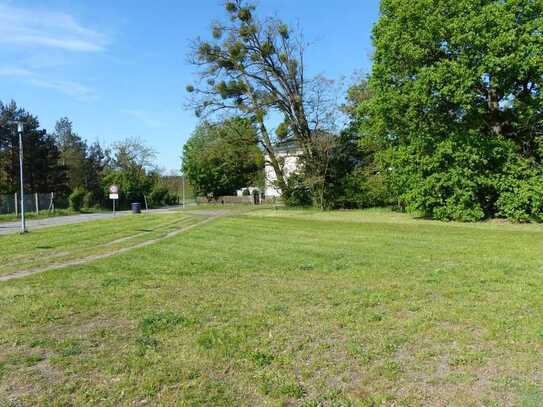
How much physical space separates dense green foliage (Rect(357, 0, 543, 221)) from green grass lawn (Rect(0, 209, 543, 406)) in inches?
413

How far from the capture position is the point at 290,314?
5.16 meters

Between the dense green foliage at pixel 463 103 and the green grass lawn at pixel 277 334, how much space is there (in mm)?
10486

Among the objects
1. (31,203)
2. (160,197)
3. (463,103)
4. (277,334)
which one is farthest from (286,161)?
(277,334)

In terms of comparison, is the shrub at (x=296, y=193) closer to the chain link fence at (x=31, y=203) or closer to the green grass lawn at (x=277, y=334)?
the chain link fence at (x=31, y=203)

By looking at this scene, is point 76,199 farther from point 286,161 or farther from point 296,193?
point 296,193

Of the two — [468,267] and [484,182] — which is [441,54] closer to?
[484,182]

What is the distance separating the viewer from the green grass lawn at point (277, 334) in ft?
10.6

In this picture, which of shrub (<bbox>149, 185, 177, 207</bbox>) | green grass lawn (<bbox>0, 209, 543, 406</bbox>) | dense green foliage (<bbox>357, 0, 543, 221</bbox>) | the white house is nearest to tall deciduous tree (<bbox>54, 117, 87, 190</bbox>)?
shrub (<bbox>149, 185, 177, 207</bbox>)

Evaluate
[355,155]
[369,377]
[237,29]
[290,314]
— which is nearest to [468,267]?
[290,314]

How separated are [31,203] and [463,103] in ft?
114

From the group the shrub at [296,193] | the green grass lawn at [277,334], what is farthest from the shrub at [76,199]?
the green grass lawn at [277,334]

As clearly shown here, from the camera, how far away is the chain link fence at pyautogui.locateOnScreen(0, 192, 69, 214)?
34.9m

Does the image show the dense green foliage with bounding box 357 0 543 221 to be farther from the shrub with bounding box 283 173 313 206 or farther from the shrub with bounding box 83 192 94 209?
the shrub with bounding box 83 192 94 209

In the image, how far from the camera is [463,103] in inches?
679
